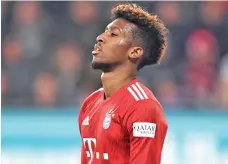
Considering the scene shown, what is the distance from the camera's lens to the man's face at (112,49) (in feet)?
13.5

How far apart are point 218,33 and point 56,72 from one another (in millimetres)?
2181

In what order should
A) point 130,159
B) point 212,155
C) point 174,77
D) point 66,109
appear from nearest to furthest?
point 130,159 < point 212,155 < point 66,109 < point 174,77

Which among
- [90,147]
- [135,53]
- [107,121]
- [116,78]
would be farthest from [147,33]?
[90,147]

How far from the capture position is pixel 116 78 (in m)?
4.18

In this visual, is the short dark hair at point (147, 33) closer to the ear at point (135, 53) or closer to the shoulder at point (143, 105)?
the ear at point (135, 53)

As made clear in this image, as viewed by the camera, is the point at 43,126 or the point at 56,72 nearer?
the point at 43,126

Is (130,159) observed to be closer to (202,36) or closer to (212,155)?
(212,155)

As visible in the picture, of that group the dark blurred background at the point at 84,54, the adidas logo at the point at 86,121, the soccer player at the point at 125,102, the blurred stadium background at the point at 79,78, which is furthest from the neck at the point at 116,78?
the dark blurred background at the point at 84,54

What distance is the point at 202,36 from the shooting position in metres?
9.94

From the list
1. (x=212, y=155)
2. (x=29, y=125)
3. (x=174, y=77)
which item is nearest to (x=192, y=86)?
(x=174, y=77)

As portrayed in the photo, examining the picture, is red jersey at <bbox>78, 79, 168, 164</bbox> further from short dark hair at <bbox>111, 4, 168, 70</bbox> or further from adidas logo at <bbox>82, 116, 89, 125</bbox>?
short dark hair at <bbox>111, 4, 168, 70</bbox>

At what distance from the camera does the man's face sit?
4117mm

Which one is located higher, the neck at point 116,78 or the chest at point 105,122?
the neck at point 116,78

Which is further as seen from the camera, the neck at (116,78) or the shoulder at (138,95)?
the neck at (116,78)
